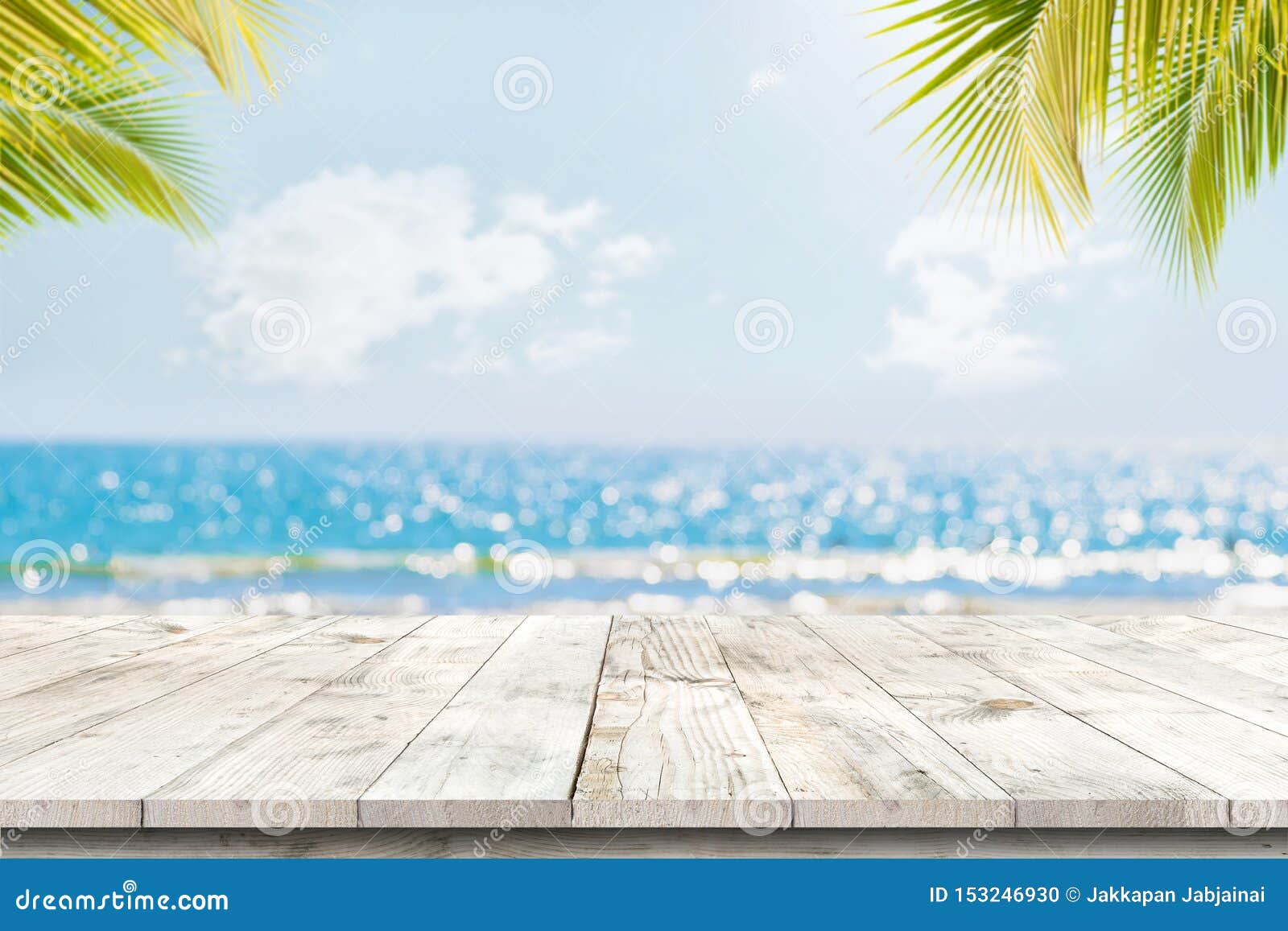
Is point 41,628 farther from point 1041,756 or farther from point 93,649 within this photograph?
point 1041,756

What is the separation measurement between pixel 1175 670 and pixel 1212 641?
18.1 inches

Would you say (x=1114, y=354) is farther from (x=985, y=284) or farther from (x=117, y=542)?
(x=117, y=542)

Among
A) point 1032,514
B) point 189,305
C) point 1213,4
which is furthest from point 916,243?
point 1213,4

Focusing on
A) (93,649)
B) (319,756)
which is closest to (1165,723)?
(319,756)

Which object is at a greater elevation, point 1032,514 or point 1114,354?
point 1114,354

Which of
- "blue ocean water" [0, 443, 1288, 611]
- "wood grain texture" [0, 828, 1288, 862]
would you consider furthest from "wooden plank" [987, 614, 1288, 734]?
"blue ocean water" [0, 443, 1288, 611]

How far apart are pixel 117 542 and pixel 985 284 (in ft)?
36.9

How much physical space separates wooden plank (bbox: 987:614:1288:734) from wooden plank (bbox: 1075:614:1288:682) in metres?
0.04

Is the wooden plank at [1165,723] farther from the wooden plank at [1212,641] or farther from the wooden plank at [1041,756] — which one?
the wooden plank at [1212,641]

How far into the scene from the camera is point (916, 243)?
14.2 m

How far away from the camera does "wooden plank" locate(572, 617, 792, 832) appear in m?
0.96

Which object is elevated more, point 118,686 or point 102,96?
point 102,96

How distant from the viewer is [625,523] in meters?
10.1
